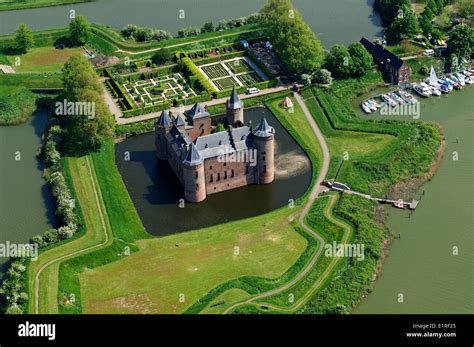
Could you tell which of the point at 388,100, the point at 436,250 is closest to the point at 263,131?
the point at 436,250

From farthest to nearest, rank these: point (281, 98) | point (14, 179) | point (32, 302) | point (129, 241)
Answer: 1. point (281, 98)
2. point (14, 179)
3. point (129, 241)
4. point (32, 302)

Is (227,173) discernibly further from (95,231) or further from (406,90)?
(406,90)

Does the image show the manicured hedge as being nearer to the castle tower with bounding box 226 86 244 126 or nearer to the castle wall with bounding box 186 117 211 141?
the castle tower with bounding box 226 86 244 126

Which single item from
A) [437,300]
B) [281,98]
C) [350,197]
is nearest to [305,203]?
[350,197]

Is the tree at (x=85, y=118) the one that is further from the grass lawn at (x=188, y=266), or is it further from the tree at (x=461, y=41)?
the tree at (x=461, y=41)

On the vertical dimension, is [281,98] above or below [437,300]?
above

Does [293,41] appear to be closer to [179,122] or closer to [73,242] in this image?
[179,122]

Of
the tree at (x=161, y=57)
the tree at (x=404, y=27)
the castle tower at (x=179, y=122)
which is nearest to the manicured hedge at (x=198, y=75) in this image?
the tree at (x=161, y=57)
